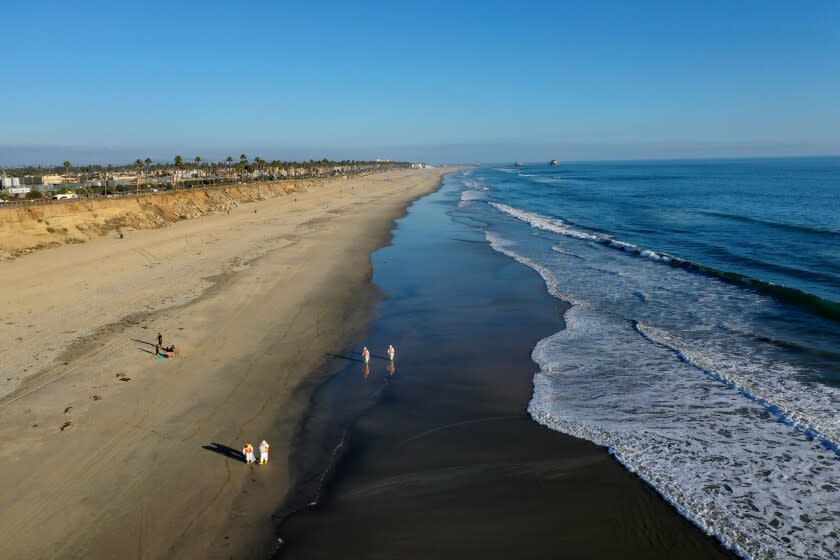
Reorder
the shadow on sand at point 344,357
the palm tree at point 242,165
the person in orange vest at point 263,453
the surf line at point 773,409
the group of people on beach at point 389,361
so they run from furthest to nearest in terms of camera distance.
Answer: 1. the palm tree at point 242,165
2. the shadow on sand at point 344,357
3. the group of people on beach at point 389,361
4. the surf line at point 773,409
5. the person in orange vest at point 263,453

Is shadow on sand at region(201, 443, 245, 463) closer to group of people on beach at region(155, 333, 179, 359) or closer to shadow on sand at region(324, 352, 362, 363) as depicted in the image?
group of people on beach at region(155, 333, 179, 359)

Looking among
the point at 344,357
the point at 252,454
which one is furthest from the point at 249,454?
the point at 344,357

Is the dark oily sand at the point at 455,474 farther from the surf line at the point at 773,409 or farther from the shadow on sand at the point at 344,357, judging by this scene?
the surf line at the point at 773,409

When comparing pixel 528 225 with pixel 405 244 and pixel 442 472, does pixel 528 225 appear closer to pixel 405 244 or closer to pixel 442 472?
pixel 405 244

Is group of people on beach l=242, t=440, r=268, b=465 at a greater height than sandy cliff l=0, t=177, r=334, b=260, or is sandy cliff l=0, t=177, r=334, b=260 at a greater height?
sandy cliff l=0, t=177, r=334, b=260

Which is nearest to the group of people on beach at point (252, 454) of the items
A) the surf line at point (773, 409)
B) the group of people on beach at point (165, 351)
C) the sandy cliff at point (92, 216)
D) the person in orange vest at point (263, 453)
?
the person in orange vest at point (263, 453)

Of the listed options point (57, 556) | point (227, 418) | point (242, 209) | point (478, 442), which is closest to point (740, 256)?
point (478, 442)

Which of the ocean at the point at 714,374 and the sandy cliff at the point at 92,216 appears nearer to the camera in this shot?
the ocean at the point at 714,374

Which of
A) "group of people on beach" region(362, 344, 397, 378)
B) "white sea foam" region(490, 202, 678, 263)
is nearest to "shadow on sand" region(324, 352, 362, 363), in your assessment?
"group of people on beach" region(362, 344, 397, 378)
